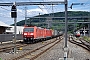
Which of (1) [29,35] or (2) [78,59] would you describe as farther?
(1) [29,35]

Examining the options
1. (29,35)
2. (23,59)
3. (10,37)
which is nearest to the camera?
(23,59)

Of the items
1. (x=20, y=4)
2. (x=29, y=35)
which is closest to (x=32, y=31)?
(x=29, y=35)

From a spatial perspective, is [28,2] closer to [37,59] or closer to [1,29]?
[37,59]

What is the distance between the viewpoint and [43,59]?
658 inches

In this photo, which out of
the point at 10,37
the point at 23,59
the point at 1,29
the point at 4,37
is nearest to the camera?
the point at 23,59

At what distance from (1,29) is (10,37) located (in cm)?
980

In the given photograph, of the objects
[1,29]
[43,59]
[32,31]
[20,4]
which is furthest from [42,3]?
[1,29]

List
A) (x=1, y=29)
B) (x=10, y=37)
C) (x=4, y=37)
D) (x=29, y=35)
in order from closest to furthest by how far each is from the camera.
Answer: (x=29, y=35)
(x=4, y=37)
(x=10, y=37)
(x=1, y=29)

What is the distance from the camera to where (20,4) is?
29875 mm

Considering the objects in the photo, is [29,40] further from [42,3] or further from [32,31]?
[42,3]

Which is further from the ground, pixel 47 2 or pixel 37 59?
pixel 47 2

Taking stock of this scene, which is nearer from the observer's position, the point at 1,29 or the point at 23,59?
the point at 23,59

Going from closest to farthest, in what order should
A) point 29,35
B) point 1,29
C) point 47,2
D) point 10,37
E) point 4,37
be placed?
point 47,2, point 29,35, point 4,37, point 10,37, point 1,29

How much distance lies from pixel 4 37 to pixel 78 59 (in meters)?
27.0
